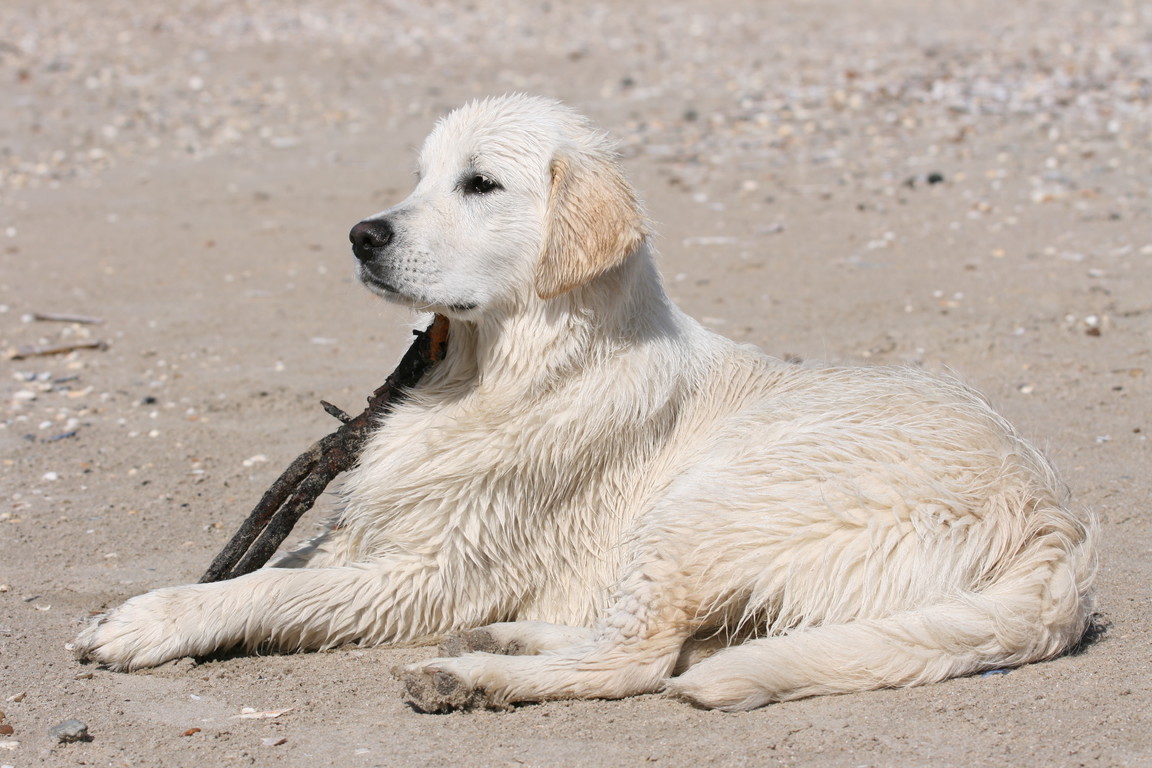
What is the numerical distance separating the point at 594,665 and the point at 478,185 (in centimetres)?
169

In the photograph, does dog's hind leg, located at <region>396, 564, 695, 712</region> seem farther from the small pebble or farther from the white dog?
the small pebble

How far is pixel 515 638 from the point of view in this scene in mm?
4105

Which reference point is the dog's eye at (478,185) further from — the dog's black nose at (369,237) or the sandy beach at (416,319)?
the sandy beach at (416,319)

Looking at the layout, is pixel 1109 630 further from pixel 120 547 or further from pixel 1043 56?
pixel 1043 56

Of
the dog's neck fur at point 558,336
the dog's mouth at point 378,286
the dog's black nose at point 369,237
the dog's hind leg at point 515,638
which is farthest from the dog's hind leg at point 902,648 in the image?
the dog's black nose at point 369,237

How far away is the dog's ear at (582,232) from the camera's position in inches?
163

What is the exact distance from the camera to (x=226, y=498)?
5848 mm

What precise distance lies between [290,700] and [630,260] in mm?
1827

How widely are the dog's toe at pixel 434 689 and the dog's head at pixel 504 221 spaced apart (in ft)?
4.00

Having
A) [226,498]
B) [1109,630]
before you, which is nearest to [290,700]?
[226,498]

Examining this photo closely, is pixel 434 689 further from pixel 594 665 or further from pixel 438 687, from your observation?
pixel 594 665

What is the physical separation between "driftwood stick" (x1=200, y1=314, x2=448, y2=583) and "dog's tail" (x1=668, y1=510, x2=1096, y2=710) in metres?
1.50

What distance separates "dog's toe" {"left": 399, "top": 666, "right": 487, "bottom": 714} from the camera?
12.0 ft

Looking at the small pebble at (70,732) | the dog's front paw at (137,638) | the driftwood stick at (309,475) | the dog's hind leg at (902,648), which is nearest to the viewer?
the small pebble at (70,732)
